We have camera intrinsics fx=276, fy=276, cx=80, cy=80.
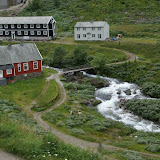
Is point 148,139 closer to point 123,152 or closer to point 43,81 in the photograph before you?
point 123,152

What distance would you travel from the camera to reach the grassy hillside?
9512 centimetres

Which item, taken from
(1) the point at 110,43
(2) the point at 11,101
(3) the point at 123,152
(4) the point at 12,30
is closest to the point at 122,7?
(1) the point at 110,43

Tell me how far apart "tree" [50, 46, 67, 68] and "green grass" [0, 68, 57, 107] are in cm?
1427

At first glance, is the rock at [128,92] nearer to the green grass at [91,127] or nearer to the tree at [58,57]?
the green grass at [91,127]

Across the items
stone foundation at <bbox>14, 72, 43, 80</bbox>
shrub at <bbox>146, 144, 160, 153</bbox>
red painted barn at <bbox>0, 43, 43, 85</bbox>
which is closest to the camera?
shrub at <bbox>146, 144, 160, 153</bbox>

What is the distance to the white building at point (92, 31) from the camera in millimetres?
80213

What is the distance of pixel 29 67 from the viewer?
54.9 m

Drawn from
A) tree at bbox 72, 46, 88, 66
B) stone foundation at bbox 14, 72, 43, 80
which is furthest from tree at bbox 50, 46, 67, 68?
stone foundation at bbox 14, 72, 43, 80

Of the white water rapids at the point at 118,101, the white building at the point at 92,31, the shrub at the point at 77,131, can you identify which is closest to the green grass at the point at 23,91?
the white water rapids at the point at 118,101

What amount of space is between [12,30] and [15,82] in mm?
38586

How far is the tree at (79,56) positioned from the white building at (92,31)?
48.5ft

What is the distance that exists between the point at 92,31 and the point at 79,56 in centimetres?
1660

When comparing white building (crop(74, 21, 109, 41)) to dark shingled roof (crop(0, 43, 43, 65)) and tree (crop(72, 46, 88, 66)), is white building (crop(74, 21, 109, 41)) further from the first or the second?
dark shingled roof (crop(0, 43, 43, 65))

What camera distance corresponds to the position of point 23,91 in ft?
160
